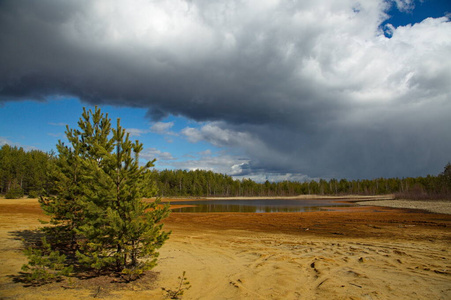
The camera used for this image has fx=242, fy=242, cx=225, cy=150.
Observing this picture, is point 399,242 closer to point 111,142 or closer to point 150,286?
point 150,286

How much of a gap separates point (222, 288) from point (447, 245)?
14735 millimetres

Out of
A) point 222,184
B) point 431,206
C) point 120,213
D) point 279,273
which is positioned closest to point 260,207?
point 431,206

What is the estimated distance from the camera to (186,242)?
1587cm

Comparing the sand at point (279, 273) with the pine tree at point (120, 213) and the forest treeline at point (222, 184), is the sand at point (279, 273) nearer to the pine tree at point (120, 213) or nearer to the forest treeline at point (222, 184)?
the pine tree at point (120, 213)

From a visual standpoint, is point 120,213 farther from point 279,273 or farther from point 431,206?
point 431,206

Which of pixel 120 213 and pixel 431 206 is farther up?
pixel 120 213

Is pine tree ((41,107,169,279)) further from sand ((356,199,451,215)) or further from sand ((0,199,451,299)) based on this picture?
sand ((356,199,451,215))

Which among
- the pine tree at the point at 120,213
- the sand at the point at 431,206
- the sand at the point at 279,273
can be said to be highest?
the pine tree at the point at 120,213

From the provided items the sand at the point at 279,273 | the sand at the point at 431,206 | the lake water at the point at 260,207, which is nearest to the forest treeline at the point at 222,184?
the sand at the point at 431,206

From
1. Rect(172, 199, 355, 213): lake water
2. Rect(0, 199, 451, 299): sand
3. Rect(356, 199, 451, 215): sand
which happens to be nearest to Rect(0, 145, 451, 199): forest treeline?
Rect(356, 199, 451, 215): sand

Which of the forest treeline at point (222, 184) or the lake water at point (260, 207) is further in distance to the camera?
the forest treeline at point (222, 184)

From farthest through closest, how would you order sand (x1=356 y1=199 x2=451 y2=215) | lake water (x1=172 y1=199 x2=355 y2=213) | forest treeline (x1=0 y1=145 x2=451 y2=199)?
forest treeline (x1=0 y1=145 x2=451 y2=199) < lake water (x1=172 y1=199 x2=355 y2=213) < sand (x1=356 y1=199 x2=451 y2=215)

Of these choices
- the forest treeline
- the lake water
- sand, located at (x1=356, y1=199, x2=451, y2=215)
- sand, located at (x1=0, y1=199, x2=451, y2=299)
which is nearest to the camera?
sand, located at (x1=0, y1=199, x2=451, y2=299)

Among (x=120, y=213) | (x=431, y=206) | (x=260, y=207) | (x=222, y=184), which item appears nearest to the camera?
(x=120, y=213)
